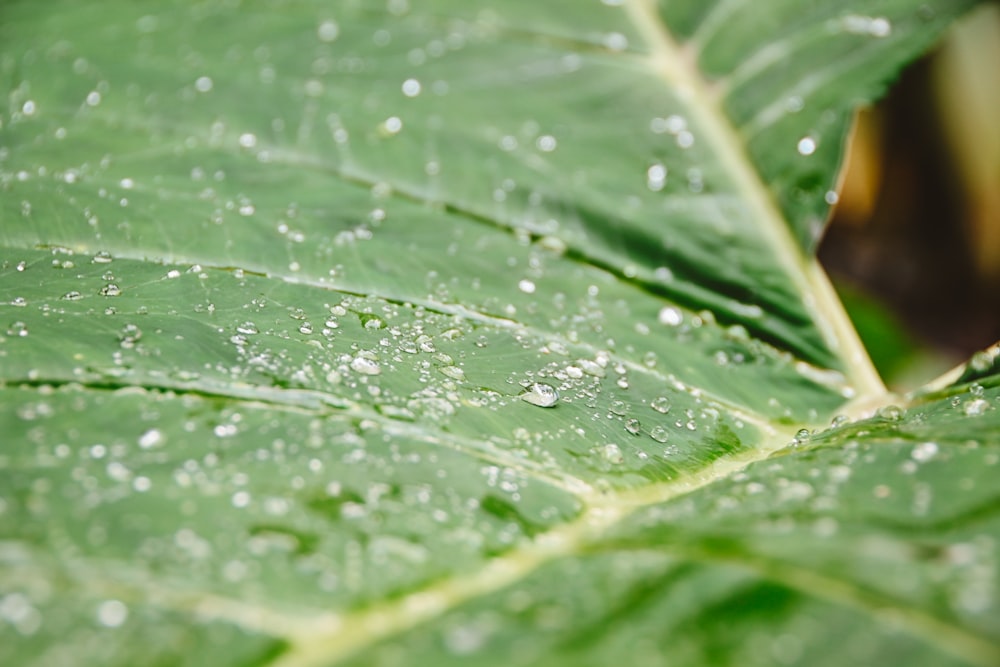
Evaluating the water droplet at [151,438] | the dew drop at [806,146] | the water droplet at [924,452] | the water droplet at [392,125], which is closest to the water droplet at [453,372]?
the water droplet at [151,438]

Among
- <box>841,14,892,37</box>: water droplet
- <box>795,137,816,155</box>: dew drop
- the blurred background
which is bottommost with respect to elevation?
the blurred background

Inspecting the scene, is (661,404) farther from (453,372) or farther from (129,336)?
(129,336)

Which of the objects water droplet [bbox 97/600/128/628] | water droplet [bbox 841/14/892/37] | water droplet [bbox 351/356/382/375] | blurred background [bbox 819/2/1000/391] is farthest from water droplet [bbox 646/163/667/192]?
blurred background [bbox 819/2/1000/391]

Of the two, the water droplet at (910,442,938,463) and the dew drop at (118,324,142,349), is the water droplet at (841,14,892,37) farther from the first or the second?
the dew drop at (118,324,142,349)

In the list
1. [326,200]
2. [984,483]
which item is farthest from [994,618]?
[326,200]

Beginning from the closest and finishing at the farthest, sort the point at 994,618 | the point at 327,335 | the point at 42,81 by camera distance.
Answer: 1. the point at 994,618
2. the point at 327,335
3. the point at 42,81

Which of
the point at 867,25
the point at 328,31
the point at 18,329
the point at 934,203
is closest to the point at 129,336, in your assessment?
the point at 18,329

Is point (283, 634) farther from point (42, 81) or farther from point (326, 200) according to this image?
point (42, 81)
